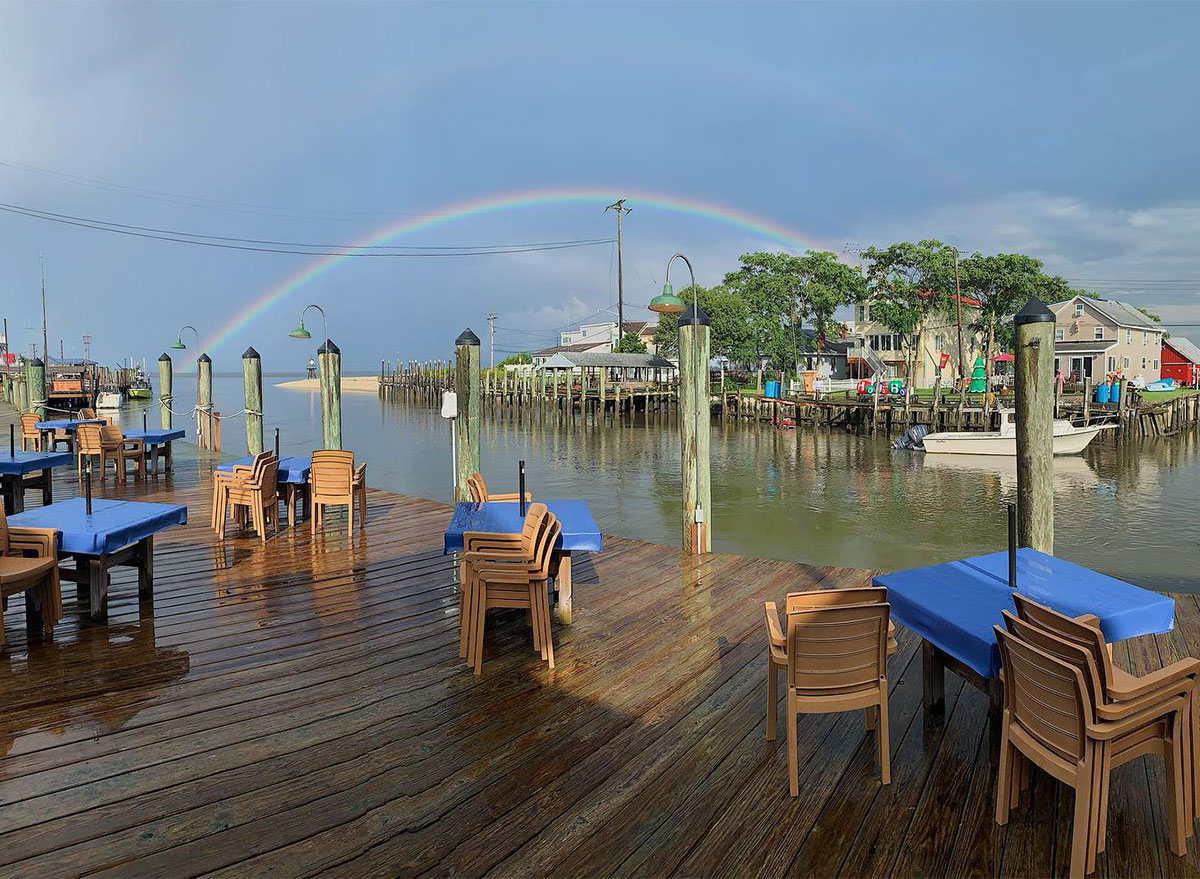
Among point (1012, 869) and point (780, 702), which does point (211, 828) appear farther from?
point (1012, 869)

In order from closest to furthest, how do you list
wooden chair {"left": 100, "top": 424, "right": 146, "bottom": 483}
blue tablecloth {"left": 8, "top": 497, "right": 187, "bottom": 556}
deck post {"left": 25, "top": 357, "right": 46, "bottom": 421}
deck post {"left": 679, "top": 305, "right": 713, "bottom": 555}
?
blue tablecloth {"left": 8, "top": 497, "right": 187, "bottom": 556}, deck post {"left": 679, "top": 305, "right": 713, "bottom": 555}, wooden chair {"left": 100, "top": 424, "right": 146, "bottom": 483}, deck post {"left": 25, "top": 357, "right": 46, "bottom": 421}

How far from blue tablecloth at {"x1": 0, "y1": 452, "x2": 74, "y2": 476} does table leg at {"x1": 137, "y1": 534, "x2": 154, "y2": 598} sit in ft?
13.6

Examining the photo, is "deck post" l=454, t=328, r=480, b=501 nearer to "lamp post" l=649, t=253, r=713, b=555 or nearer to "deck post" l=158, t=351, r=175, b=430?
"lamp post" l=649, t=253, r=713, b=555

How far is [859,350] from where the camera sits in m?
57.9

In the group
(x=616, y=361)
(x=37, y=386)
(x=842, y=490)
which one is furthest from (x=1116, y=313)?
(x=37, y=386)

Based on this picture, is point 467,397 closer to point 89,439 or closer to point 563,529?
point 563,529

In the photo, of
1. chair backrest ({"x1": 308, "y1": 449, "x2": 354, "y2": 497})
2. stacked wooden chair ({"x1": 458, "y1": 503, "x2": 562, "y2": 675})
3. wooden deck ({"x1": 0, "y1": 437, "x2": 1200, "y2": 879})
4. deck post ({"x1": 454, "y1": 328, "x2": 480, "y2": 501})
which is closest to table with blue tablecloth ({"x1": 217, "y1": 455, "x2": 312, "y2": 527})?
chair backrest ({"x1": 308, "y1": 449, "x2": 354, "y2": 497})

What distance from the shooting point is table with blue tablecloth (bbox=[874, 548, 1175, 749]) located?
301 cm

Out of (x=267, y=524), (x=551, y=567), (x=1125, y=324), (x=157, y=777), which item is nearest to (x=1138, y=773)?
(x=551, y=567)

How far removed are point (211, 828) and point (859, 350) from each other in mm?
60025

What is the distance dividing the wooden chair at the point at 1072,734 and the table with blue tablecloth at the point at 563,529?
7.89 feet

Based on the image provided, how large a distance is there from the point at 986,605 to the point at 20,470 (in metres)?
9.65

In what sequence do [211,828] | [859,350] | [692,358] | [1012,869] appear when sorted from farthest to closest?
[859,350]
[692,358]
[211,828]
[1012,869]

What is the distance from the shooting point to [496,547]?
464cm
